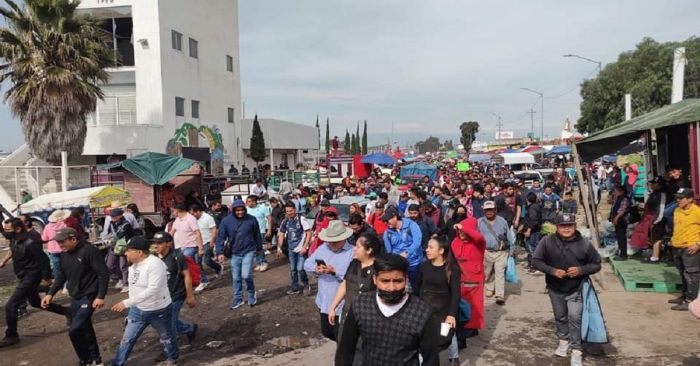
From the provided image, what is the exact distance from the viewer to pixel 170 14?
23.6 m

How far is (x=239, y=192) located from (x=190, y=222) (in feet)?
31.8

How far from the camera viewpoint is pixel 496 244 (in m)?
7.30

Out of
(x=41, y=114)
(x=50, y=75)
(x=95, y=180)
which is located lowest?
(x=95, y=180)

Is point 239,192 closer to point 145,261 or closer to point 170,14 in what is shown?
point 170,14

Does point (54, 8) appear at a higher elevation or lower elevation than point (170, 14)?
lower

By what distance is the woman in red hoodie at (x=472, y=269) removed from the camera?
5.34 meters

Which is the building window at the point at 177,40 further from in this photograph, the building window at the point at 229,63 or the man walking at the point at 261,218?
the man walking at the point at 261,218

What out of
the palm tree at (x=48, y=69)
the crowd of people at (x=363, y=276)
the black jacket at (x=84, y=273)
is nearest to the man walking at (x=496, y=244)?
the crowd of people at (x=363, y=276)

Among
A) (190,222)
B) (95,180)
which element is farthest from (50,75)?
(190,222)

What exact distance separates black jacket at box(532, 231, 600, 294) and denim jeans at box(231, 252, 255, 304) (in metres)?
4.13

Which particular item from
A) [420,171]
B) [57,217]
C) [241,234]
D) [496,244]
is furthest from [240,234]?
[420,171]

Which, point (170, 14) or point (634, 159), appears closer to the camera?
point (634, 159)

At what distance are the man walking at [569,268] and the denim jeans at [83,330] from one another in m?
4.72

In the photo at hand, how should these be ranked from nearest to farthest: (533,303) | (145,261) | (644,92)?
(145,261), (533,303), (644,92)
